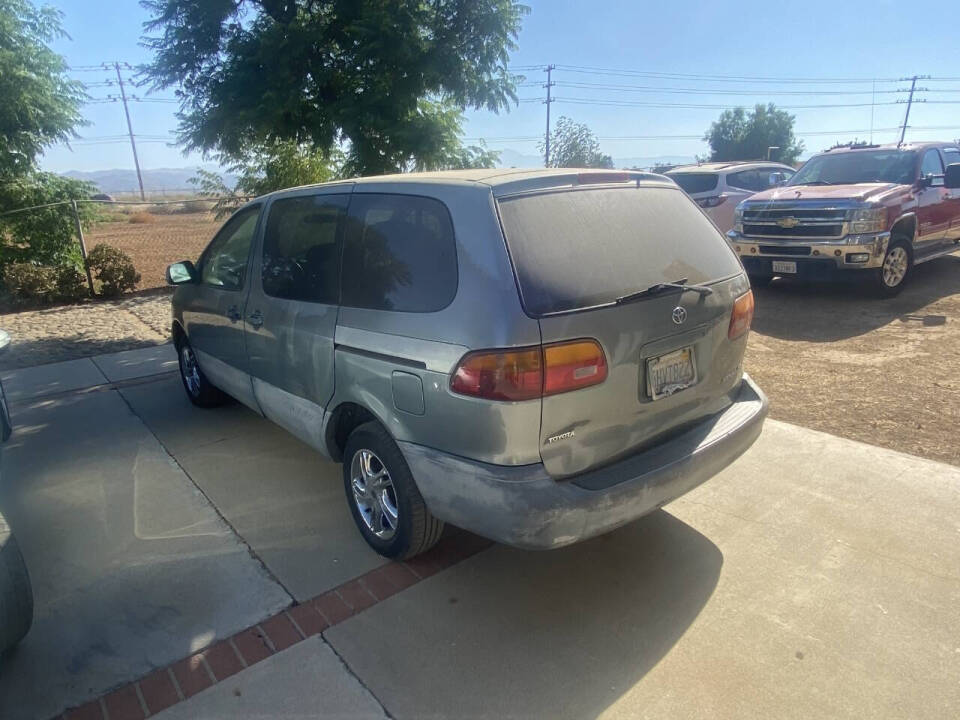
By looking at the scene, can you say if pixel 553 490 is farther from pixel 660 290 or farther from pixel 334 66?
pixel 334 66

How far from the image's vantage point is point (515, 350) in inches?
94.0

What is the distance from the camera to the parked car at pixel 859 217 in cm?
785

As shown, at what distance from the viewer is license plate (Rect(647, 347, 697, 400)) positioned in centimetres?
274

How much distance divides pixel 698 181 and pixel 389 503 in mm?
10529

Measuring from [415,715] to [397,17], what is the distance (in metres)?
6.71

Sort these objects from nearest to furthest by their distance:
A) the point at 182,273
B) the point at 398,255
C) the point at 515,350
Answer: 1. the point at 515,350
2. the point at 398,255
3. the point at 182,273

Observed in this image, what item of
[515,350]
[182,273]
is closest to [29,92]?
[182,273]

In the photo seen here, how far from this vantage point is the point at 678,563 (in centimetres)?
314

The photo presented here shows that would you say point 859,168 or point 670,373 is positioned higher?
point 859,168

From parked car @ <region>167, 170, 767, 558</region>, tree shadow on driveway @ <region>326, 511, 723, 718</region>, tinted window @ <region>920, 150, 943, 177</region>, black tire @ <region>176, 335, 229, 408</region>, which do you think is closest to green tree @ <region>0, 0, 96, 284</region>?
black tire @ <region>176, 335, 229, 408</region>

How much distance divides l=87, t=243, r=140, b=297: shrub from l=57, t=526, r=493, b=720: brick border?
9184mm

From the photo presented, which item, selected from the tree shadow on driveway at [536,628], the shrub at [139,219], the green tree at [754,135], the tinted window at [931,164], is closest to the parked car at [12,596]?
the tree shadow on driveway at [536,628]

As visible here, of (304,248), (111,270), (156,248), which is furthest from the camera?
(156,248)

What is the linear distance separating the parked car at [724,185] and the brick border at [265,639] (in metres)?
9.71
